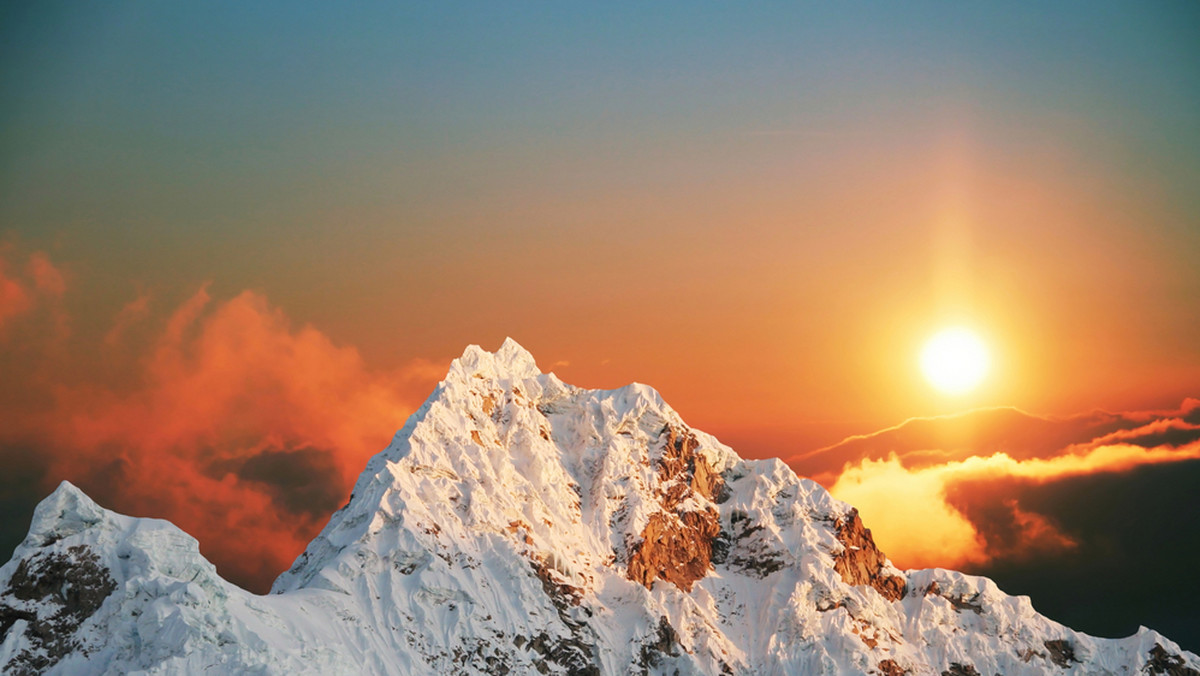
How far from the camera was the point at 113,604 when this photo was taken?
649 feet

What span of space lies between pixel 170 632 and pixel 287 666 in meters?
20.0

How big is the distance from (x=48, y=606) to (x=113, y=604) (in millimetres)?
10634

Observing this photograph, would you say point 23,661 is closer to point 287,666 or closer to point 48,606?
point 48,606

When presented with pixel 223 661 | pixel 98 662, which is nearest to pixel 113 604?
pixel 98 662

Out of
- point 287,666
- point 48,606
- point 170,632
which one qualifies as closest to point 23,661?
point 48,606

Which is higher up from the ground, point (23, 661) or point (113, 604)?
point (113, 604)

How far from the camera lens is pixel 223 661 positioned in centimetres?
19300

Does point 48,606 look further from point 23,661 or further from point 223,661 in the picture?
point 223,661

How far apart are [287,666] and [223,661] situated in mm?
11011

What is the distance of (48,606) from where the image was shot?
19712cm

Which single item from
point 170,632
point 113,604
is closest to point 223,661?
point 170,632

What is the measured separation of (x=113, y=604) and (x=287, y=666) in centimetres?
3083

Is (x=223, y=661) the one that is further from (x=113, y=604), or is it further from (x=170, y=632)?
(x=113, y=604)

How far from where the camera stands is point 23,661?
19012 centimetres
